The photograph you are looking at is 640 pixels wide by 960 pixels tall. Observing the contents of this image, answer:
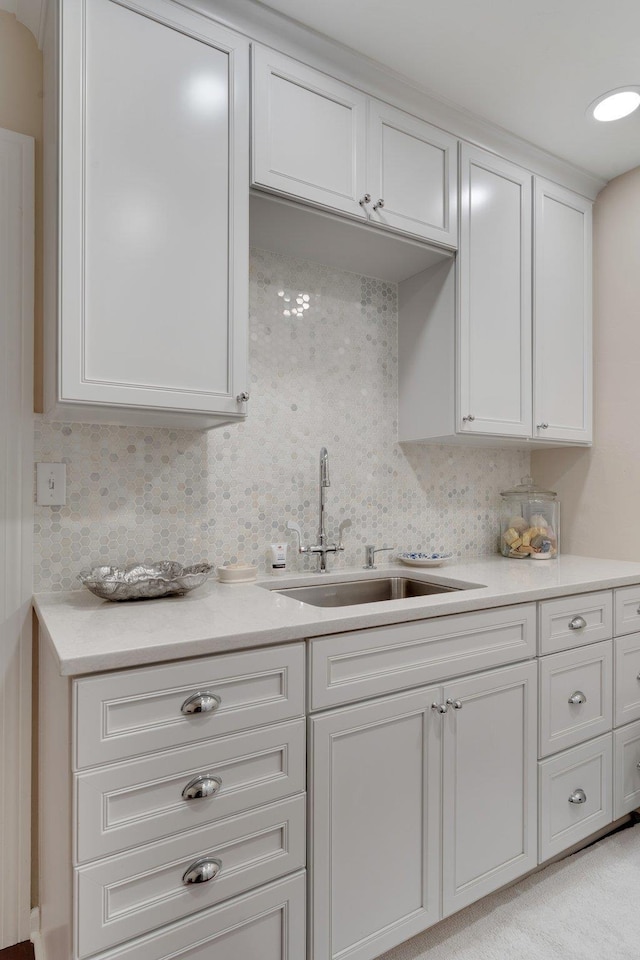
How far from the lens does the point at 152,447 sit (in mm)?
1787

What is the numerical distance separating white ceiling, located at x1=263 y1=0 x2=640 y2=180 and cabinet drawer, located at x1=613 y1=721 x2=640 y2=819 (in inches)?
90.5

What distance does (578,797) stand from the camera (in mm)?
1930

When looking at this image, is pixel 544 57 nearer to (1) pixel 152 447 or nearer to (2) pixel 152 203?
(2) pixel 152 203

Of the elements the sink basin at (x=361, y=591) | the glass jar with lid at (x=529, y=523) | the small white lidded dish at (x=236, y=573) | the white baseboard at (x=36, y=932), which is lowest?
the white baseboard at (x=36, y=932)

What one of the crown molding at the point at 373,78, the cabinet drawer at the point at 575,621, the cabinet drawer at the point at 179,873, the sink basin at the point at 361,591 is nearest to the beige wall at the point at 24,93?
the crown molding at the point at 373,78

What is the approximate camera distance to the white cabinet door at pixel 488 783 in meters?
1.58

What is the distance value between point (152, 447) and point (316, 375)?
68 centimetres

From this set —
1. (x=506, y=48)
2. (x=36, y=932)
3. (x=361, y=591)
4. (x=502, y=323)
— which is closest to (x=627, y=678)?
(x=361, y=591)

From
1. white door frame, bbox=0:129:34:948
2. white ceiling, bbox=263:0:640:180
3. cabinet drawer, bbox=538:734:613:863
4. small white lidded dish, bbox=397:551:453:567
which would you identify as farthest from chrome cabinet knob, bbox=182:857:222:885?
white ceiling, bbox=263:0:640:180

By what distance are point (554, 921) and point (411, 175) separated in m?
2.40

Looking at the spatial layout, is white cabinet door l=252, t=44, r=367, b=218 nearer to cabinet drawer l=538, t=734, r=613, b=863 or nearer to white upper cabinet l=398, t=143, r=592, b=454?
white upper cabinet l=398, t=143, r=592, b=454

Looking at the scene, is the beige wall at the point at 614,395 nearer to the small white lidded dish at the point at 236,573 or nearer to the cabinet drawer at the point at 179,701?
the small white lidded dish at the point at 236,573

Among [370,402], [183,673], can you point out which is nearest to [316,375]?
[370,402]

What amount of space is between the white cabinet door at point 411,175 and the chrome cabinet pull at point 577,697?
5.35 ft
